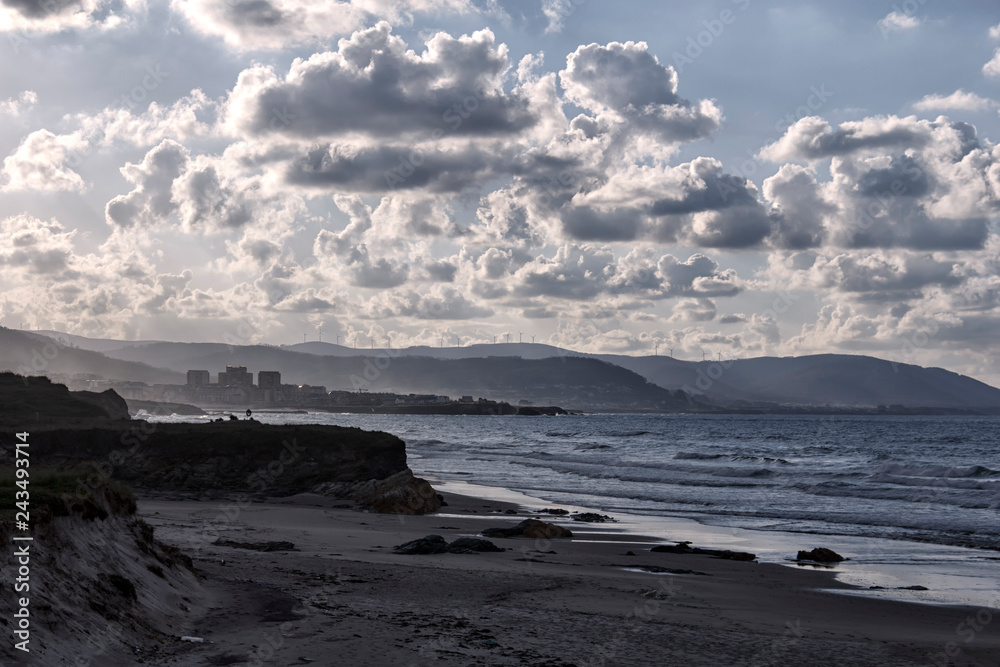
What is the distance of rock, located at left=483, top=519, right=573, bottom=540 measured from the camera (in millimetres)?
22203

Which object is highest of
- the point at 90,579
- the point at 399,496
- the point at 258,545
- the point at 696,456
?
the point at 90,579

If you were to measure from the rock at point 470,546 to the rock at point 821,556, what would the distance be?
24.5 ft

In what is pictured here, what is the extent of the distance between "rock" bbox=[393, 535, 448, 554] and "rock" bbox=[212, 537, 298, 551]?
2.46 meters

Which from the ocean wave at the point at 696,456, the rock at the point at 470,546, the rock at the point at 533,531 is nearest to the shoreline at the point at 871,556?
the rock at the point at 533,531

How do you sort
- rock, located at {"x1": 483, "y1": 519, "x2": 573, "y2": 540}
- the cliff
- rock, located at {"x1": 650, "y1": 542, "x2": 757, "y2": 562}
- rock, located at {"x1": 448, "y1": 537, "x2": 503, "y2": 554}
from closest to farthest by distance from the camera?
the cliff → rock, located at {"x1": 448, "y1": 537, "x2": 503, "y2": 554} → rock, located at {"x1": 650, "y1": 542, "x2": 757, "y2": 562} → rock, located at {"x1": 483, "y1": 519, "x2": 573, "y2": 540}

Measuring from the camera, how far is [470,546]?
19078mm

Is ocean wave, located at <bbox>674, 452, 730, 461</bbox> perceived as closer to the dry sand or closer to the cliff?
the dry sand

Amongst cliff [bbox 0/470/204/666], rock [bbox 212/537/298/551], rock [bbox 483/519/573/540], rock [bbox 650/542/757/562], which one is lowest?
rock [bbox 483/519/573/540]

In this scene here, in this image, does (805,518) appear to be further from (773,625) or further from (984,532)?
(773,625)

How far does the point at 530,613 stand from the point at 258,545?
766cm

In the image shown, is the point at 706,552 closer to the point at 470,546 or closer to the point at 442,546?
the point at 470,546

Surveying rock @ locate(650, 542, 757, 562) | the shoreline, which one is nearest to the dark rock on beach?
Result: rock @ locate(650, 542, 757, 562)

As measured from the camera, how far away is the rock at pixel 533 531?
72.8 feet

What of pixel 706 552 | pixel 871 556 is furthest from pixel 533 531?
pixel 871 556
